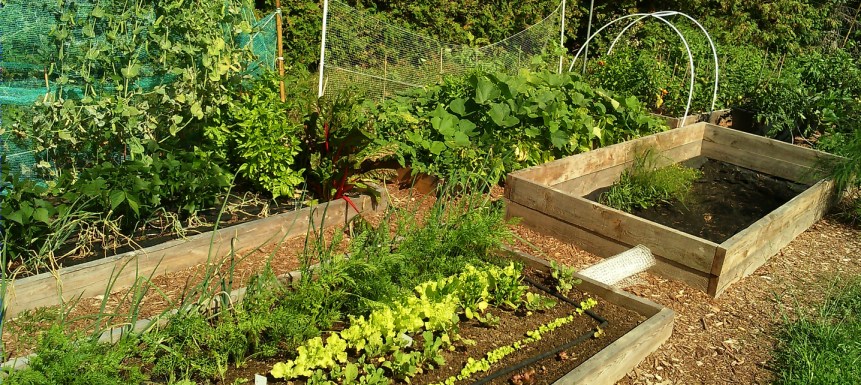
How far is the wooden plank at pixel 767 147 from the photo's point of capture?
267 inches

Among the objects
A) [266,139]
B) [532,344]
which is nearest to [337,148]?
[266,139]

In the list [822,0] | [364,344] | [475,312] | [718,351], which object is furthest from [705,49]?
[364,344]

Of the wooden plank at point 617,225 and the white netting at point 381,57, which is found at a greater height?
the white netting at point 381,57

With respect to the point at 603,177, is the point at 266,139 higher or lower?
higher

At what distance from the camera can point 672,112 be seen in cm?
841

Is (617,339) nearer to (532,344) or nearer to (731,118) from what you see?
(532,344)

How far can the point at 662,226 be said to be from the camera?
4625 millimetres

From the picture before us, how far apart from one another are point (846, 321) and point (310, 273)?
3.05 m

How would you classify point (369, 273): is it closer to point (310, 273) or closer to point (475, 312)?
point (310, 273)

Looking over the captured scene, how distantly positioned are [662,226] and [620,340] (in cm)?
130

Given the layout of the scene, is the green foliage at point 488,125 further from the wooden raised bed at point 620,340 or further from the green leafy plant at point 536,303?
→ the green leafy plant at point 536,303

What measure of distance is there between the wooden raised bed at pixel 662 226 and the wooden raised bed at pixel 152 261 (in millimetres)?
1387

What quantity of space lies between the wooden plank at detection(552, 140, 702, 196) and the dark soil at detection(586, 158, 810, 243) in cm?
7

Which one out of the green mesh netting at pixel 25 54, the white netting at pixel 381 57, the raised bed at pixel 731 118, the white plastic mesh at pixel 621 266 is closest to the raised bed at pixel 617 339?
the white plastic mesh at pixel 621 266
